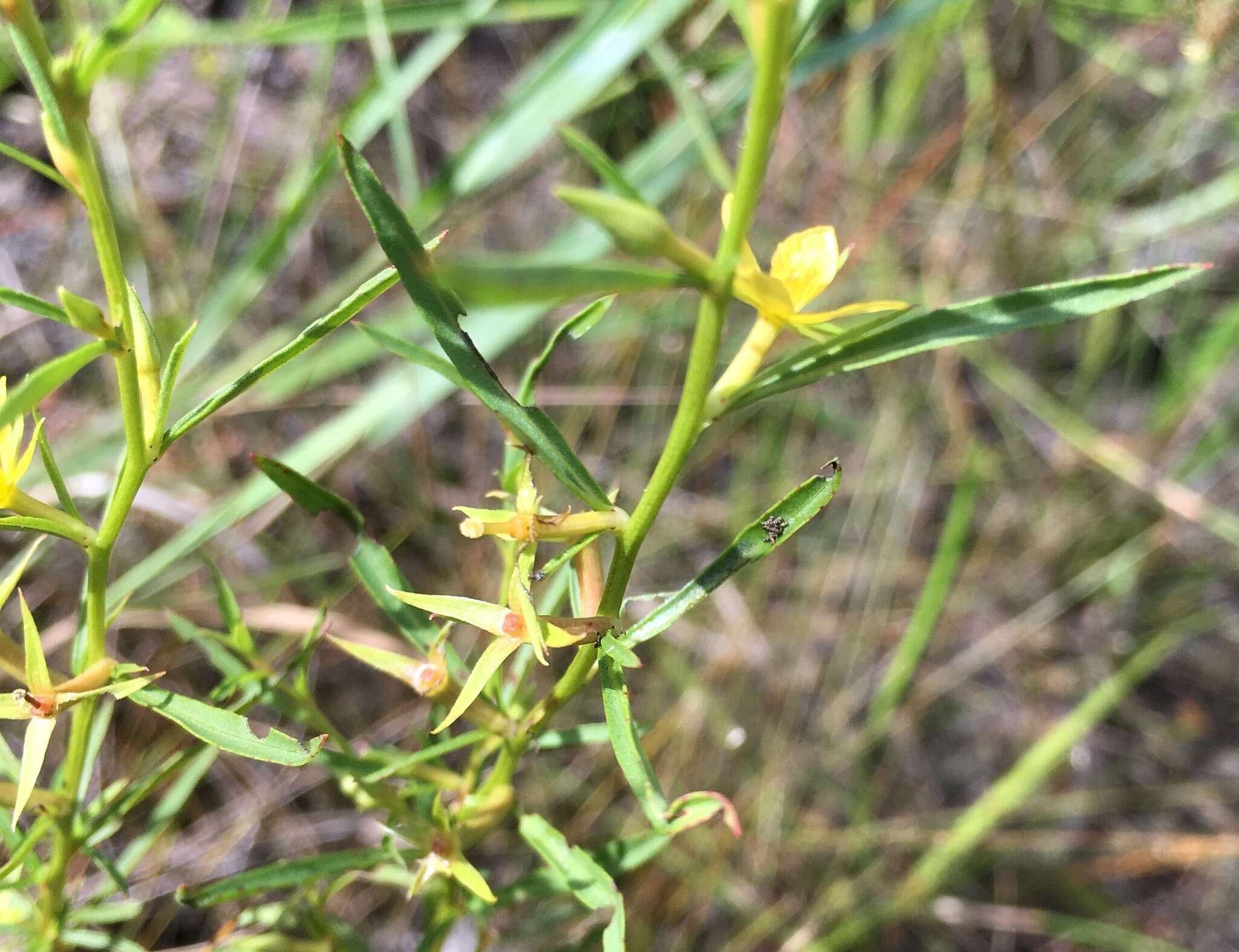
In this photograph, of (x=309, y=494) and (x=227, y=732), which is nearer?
(x=227, y=732)

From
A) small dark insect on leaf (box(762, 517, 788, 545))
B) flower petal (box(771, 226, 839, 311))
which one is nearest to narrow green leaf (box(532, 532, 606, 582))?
small dark insect on leaf (box(762, 517, 788, 545))

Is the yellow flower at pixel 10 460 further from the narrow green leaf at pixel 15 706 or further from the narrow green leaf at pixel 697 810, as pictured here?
the narrow green leaf at pixel 697 810

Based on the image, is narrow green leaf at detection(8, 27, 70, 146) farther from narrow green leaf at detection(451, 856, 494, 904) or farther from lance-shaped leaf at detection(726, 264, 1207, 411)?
narrow green leaf at detection(451, 856, 494, 904)

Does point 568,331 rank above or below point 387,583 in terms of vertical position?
above

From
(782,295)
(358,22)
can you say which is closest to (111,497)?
(782,295)

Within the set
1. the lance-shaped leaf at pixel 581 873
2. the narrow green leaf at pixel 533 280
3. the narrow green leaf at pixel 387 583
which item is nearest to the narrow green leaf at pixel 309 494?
the narrow green leaf at pixel 387 583

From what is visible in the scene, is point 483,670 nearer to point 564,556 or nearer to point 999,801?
point 564,556

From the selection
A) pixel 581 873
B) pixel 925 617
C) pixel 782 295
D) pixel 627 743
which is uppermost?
pixel 782 295

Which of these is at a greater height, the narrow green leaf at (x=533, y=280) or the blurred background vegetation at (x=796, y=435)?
the narrow green leaf at (x=533, y=280)
